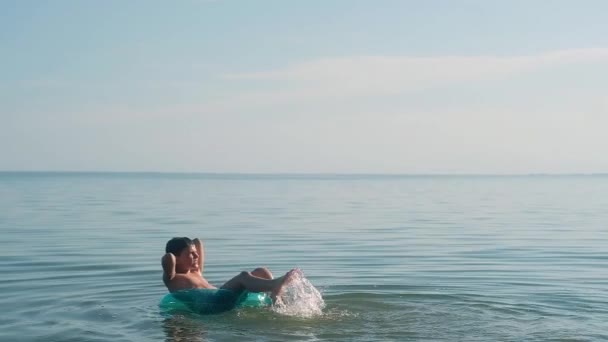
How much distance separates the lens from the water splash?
36.2 feet

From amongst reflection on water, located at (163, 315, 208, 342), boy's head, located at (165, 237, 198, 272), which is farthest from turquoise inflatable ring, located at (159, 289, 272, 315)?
boy's head, located at (165, 237, 198, 272)

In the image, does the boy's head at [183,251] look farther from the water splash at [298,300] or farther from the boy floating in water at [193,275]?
the water splash at [298,300]

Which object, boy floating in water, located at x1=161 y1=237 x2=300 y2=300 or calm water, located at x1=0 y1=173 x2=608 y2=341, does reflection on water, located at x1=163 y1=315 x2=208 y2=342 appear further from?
boy floating in water, located at x1=161 y1=237 x2=300 y2=300

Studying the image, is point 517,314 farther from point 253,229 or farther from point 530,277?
point 253,229

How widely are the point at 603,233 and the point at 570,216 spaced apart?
8.15 m

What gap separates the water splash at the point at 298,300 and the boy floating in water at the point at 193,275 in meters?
0.14

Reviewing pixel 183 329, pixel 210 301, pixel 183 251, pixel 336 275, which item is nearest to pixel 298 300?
pixel 210 301

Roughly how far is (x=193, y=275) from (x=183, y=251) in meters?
0.36

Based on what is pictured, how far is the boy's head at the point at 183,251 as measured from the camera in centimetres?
1180

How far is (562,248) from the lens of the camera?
21.5 meters

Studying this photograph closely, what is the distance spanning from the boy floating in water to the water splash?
0.45 feet

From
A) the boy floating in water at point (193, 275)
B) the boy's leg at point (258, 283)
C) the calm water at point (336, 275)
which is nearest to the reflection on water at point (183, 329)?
the calm water at point (336, 275)

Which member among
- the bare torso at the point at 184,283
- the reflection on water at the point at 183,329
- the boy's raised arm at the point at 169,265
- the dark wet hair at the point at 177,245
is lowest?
the reflection on water at the point at 183,329

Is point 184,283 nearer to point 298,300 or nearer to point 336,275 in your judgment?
A: point 298,300
